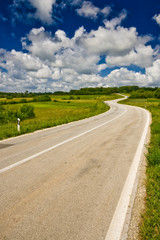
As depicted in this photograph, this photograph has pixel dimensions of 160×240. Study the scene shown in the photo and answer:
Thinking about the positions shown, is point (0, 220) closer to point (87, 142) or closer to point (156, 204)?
point (156, 204)

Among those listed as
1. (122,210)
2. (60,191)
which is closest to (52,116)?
(60,191)

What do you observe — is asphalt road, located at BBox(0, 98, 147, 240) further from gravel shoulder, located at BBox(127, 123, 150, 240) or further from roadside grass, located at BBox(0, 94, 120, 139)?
roadside grass, located at BBox(0, 94, 120, 139)

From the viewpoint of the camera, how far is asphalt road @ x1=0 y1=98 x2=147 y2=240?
2.35 meters

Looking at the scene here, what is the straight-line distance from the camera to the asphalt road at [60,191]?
92.4 inches

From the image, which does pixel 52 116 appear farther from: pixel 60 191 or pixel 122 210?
pixel 122 210

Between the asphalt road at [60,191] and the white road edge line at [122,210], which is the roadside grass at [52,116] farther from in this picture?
the white road edge line at [122,210]

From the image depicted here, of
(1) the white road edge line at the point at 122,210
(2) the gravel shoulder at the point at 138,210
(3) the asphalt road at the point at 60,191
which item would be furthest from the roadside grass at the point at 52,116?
(2) the gravel shoulder at the point at 138,210

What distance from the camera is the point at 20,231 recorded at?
228 centimetres

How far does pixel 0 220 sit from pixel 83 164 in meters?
2.79

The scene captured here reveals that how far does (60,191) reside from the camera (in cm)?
332

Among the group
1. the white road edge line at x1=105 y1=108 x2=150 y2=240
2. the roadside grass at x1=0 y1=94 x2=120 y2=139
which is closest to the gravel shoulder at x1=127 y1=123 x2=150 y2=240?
the white road edge line at x1=105 y1=108 x2=150 y2=240

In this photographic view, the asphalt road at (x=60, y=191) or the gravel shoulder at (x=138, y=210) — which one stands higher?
the asphalt road at (x=60, y=191)

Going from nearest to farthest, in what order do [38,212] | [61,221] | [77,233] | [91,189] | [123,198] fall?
[77,233]
[61,221]
[38,212]
[123,198]
[91,189]

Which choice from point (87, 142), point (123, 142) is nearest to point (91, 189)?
point (87, 142)
